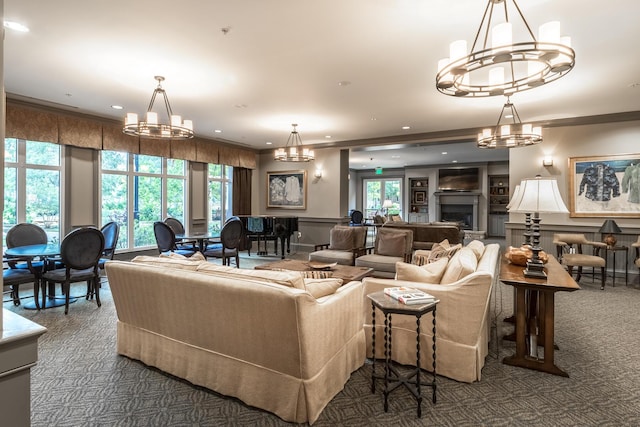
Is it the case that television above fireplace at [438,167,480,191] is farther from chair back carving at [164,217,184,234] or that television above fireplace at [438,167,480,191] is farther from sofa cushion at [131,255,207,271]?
sofa cushion at [131,255,207,271]

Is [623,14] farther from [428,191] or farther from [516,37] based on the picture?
[428,191]

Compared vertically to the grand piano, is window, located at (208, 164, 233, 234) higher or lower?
higher

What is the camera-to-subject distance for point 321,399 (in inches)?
82.0

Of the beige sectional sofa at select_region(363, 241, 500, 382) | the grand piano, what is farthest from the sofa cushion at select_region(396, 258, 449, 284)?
the grand piano

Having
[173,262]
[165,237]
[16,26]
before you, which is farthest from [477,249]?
[16,26]

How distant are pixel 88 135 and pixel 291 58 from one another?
14.1ft

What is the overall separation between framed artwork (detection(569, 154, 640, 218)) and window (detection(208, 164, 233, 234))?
7.60 m

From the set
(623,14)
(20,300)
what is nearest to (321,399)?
(623,14)

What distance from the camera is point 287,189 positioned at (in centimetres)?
939

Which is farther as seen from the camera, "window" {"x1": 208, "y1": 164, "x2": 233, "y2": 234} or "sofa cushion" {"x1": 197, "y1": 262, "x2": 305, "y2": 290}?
"window" {"x1": 208, "y1": 164, "x2": 233, "y2": 234}

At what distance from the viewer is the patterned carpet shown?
2.05 meters

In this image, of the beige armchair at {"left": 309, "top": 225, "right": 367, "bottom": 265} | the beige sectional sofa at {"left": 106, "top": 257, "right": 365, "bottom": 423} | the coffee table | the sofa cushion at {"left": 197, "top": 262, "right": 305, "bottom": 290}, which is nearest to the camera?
the beige sectional sofa at {"left": 106, "top": 257, "right": 365, "bottom": 423}

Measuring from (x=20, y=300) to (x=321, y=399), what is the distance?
4.62m

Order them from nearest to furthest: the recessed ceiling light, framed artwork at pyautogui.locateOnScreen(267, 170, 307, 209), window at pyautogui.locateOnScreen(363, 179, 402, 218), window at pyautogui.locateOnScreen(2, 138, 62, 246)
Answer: the recessed ceiling light < window at pyautogui.locateOnScreen(2, 138, 62, 246) < framed artwork at pyautogui.locateOnScreen(267, 170, 307, 209) < window at pyautogui.locateOnScreen(363, 179, 402, 218)
